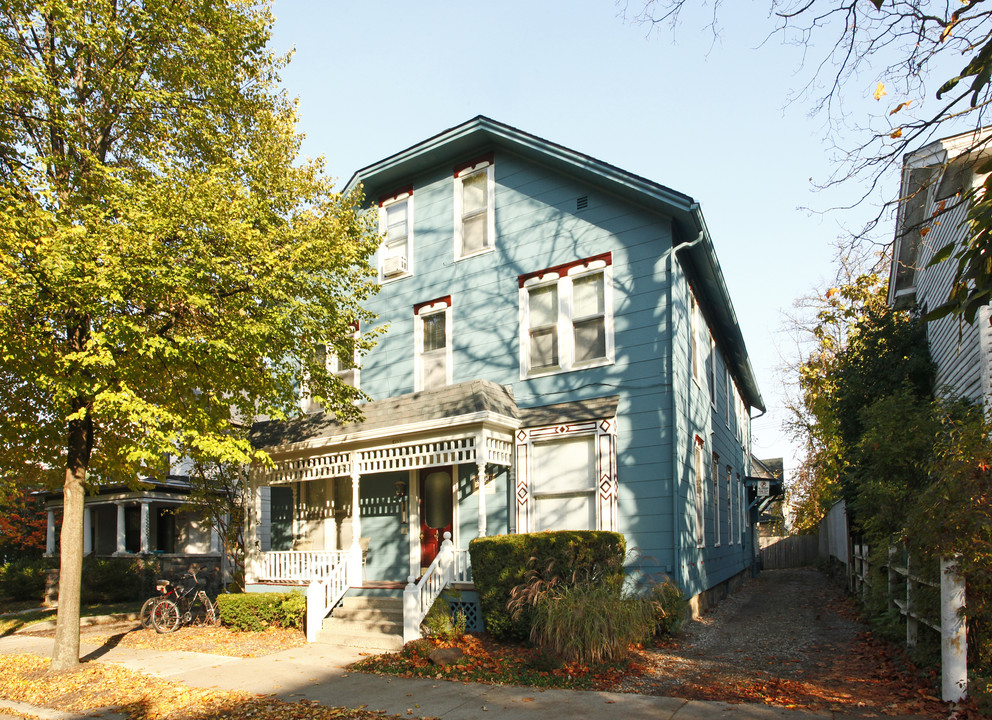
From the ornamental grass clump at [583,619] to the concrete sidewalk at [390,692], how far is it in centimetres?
95

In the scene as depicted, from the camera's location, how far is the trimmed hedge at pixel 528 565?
1047cm

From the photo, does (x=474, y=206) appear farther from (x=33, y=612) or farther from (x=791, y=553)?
(x=791, y=553)

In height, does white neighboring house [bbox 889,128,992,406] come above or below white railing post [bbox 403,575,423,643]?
above

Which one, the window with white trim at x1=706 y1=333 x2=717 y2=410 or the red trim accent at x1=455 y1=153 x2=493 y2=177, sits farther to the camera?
the window with white trim at x1=706 y1=333 x2=717 y2=410

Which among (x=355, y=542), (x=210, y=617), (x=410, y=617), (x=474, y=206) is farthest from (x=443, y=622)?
(x=474, y=206)

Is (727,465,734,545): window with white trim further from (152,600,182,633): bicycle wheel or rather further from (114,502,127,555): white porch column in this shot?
(114,502,127,555): white porch column

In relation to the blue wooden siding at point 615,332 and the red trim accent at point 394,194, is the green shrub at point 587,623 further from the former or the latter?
the red trim accent at point 394,194

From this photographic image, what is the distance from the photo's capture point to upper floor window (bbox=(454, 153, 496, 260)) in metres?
14.5

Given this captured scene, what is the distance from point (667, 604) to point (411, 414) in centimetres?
538

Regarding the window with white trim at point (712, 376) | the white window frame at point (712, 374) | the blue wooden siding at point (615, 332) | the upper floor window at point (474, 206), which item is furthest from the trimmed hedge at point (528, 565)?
the white window frame at point (712, 374)

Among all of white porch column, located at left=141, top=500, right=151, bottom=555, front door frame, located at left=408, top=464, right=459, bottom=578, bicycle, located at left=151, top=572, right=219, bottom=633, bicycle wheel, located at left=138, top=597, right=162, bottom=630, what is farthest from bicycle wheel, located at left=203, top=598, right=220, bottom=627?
white porch column, located at left=141, top=500, right=151, bottom=555

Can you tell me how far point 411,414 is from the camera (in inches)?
519

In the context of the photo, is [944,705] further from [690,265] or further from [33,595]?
[33,595]

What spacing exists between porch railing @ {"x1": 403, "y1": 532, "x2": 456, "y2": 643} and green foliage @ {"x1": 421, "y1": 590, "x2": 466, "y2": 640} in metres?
0.11
